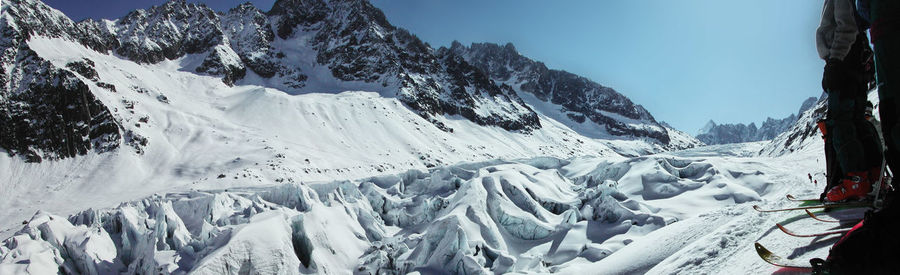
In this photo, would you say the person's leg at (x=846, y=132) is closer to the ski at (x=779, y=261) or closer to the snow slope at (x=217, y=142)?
the ski at (x=779, y=261)

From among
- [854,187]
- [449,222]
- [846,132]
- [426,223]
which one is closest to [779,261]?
[854,187]

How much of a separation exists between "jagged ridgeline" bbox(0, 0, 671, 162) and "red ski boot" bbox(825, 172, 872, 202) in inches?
2818

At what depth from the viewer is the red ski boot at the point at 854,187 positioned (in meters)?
4.07

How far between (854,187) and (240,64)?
122m

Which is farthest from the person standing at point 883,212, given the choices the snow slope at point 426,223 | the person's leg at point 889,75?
the snow slope at point 426,223

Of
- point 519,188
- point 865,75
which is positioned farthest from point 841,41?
point 519,188

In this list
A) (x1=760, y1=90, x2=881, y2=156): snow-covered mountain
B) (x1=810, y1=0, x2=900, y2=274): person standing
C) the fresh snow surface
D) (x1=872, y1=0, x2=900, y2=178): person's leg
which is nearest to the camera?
(x1=810, y1=0, x2=900, y2=274): person standing

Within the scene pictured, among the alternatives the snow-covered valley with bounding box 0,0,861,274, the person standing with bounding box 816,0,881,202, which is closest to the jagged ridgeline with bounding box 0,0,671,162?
the snow-covered valley with bounding box 0,0,861,274

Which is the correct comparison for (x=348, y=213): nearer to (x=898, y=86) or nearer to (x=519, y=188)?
(x=519, y=188)

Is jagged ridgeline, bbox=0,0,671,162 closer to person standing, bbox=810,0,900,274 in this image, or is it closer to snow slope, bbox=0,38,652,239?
snow slope, bbox=0,38,652,239

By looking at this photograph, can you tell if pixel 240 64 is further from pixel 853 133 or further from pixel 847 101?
pixel 853 133

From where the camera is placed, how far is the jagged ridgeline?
5494 cm

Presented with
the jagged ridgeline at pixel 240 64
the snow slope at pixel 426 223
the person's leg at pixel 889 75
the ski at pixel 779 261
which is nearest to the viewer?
the person's leg at pixel 889 75

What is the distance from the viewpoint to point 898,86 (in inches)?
93.0
